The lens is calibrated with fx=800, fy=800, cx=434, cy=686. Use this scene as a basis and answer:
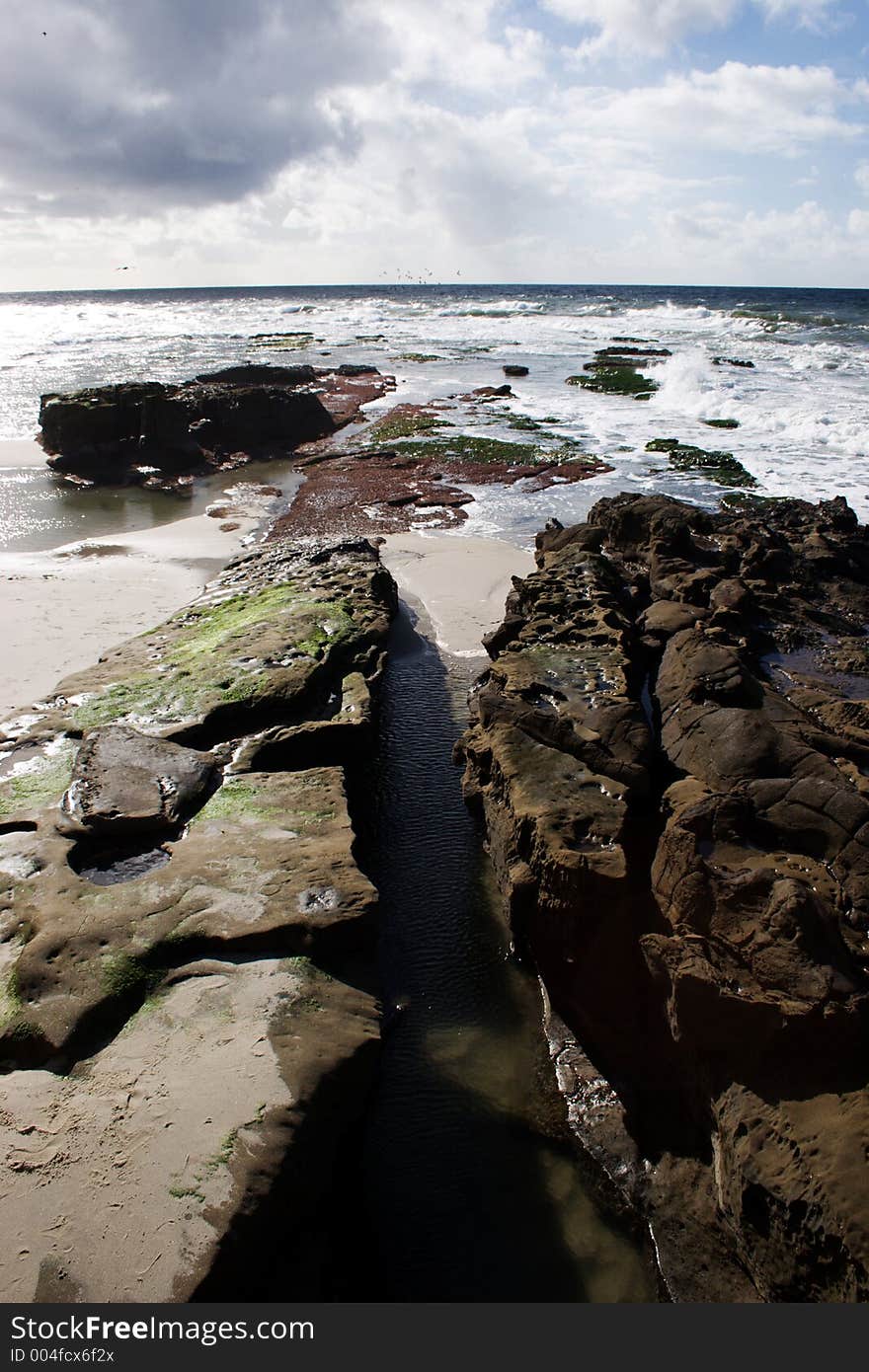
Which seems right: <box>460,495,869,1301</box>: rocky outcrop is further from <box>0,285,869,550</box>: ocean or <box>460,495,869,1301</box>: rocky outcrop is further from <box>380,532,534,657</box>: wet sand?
<box>0,285,869,550</box>: ocean

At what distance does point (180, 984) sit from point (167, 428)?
26.5 meters

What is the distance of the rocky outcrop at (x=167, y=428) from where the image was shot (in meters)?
27.7

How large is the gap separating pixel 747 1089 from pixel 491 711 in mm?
4541

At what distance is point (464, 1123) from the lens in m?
5.80

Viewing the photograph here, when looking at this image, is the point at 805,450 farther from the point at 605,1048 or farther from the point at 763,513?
the point at 605,1048

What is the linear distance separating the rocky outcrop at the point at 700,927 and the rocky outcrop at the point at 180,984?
176cm

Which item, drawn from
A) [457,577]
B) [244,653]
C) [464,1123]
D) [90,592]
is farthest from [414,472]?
[464,1123]

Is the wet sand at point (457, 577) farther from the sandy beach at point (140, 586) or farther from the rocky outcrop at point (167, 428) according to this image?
the rocky outcrop at point (167, 428)

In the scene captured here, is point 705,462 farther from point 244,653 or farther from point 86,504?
point 244,653

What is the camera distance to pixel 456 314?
95.6m

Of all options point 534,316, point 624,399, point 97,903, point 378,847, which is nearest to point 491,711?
point 378,847

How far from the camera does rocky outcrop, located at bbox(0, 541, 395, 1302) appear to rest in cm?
420

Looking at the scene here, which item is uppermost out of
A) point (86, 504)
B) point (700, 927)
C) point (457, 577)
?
point (86, 504)

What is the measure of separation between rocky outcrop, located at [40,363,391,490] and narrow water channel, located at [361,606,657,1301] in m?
21.8
